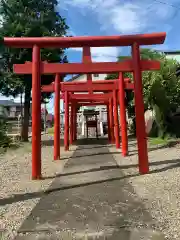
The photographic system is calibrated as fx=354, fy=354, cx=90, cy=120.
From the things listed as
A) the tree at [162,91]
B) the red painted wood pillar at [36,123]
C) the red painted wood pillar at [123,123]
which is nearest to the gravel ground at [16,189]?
the red painted wood pillar at [36,123]

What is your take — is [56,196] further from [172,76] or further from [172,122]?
[172,122]

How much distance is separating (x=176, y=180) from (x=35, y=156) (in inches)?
131

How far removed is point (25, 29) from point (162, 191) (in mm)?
12751

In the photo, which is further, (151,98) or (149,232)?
(151,98)

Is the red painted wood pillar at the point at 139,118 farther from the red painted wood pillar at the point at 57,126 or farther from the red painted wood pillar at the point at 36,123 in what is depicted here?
the red painted wood pillar at the point at 57,126

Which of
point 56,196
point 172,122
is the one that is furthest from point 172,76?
point 56,196

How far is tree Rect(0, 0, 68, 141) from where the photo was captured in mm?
17094

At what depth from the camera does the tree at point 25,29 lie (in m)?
17.1

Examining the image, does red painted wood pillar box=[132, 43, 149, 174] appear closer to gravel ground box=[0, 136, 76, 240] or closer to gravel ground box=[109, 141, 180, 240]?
gravel ground box=[109, 141, 180, 240]

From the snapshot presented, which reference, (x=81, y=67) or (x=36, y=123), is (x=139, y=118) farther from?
(x=36, y=123)

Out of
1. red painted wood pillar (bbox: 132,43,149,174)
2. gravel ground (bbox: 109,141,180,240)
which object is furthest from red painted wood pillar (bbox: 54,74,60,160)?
red painted wood pillar (bbox: 132,43,149,174)

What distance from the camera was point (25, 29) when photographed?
17031 mm

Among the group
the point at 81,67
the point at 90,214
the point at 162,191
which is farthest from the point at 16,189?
the point at 81,67

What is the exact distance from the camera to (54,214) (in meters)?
5.04
